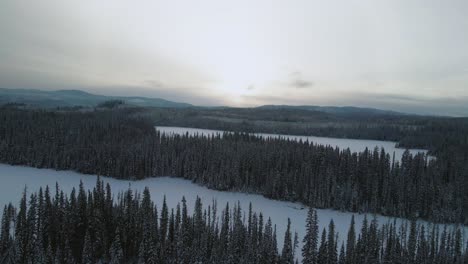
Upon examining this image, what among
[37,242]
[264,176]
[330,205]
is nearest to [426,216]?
[330,205]

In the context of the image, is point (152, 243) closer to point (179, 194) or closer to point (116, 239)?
point (116, 239)

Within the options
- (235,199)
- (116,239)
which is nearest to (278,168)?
(235,199)

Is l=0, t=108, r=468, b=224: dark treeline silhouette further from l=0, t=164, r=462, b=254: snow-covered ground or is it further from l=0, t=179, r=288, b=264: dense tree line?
l=0, t=179, r=288, b=264: dense tree line

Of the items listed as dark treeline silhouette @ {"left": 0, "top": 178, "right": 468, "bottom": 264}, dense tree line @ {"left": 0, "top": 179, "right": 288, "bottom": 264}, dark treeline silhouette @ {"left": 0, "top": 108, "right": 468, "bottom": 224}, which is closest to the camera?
dense tree line @ {"left": 0, "top": 179, "right": 288, "bottom": 264}

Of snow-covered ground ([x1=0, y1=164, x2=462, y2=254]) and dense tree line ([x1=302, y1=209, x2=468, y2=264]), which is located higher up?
dense tree line ([x1=302, y1=209, x2=468, y2=264])

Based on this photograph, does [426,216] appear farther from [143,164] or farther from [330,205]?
[143,164]

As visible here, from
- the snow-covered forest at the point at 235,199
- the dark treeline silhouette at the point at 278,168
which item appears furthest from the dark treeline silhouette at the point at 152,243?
the dark treeline silhouette at the point at 278,168

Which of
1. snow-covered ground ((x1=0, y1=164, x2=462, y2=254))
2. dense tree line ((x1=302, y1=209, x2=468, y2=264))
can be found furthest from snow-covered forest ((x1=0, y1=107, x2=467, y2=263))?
snow-covered ground ((x1=0, y1=164, x2=462, y2=254))

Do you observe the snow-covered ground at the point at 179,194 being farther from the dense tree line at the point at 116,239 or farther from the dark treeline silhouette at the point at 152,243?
the dense tree line at the point at 116,239
